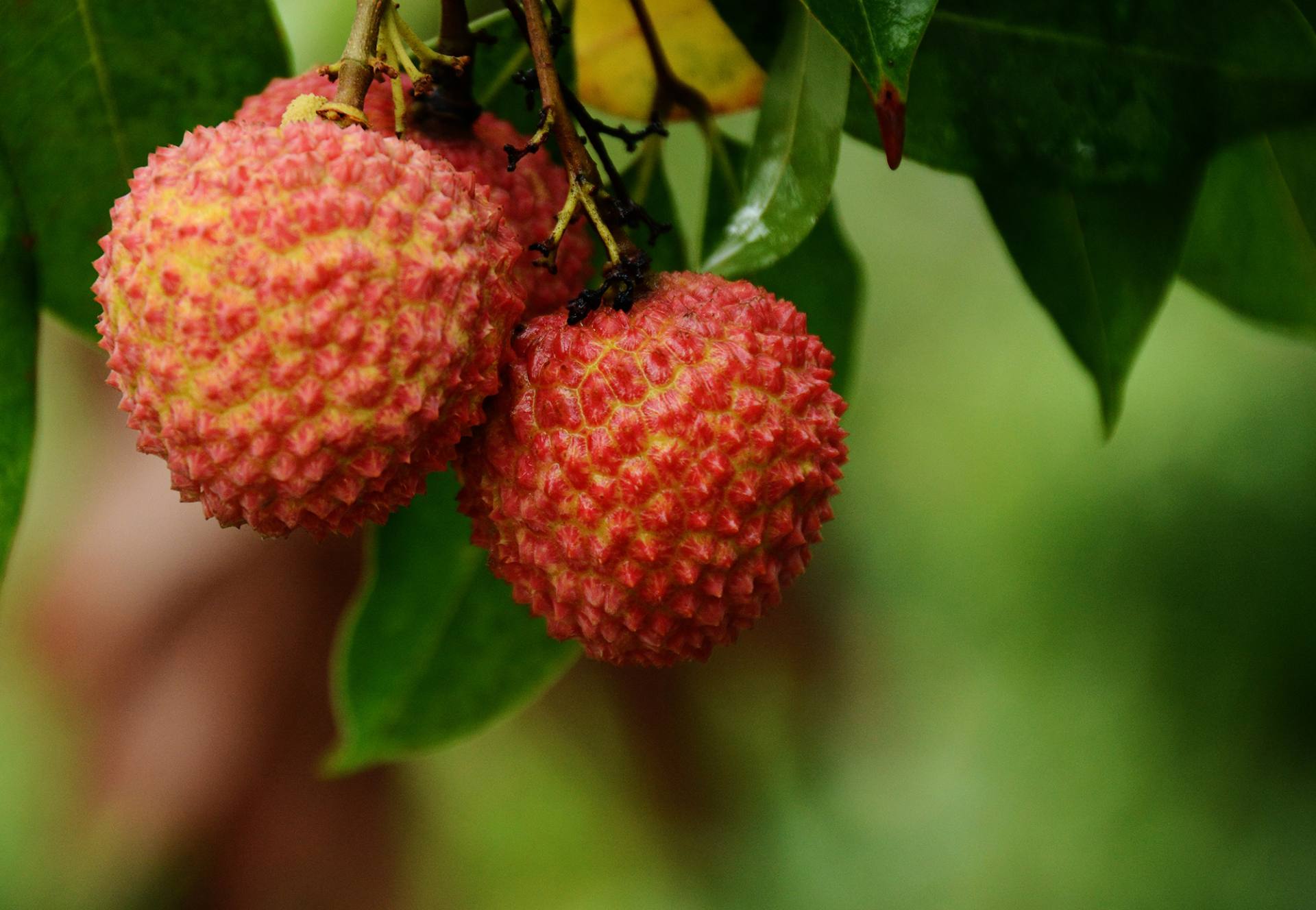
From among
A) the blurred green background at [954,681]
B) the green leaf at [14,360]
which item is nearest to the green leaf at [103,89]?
the green leaf at [14,360]

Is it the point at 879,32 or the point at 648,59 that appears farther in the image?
the point at 648,59

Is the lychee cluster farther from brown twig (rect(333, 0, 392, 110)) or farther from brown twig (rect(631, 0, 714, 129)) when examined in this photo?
brown twig (rect(631, 0, 714, 129))

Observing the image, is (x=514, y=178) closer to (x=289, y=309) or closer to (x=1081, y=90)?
(x=289, y=309)

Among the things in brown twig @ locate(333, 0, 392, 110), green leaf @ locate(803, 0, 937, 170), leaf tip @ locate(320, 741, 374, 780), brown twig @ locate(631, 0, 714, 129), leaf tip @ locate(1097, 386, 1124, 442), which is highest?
brown twig @ locate(333, 0, 392, 110)

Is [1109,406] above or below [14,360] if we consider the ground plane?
below

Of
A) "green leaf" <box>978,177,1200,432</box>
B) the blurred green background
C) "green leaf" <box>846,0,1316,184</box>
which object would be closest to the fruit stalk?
"green leaf" <box>846,0,1316,184</box>

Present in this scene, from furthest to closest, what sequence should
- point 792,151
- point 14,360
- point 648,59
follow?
point 648,59 → point 14,360 → point 792,151

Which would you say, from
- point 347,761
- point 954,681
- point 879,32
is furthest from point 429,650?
point 954,681
